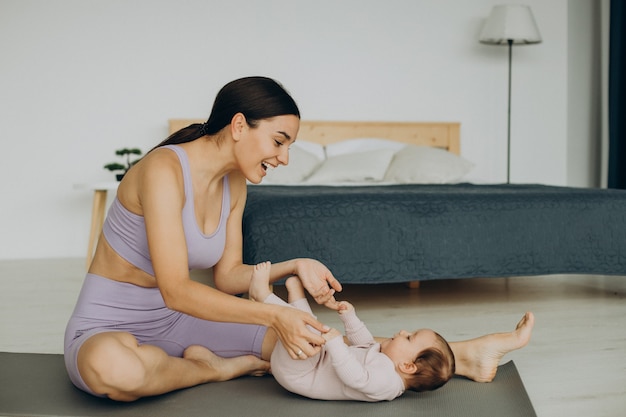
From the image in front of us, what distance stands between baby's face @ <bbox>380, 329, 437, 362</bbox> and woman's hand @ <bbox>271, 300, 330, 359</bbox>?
28cm

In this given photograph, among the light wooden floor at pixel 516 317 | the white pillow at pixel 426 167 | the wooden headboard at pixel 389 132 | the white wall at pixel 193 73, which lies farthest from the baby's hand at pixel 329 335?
the white wall at pixel 193 73

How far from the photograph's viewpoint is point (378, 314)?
9.22 feet

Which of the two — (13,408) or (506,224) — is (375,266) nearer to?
(506,224)

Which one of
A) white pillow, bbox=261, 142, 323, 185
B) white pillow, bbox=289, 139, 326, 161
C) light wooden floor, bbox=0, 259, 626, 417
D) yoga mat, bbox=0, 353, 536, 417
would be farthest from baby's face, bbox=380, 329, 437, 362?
white pillow, bbox=289, 139, 326, 161

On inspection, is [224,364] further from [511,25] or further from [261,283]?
[511,25]

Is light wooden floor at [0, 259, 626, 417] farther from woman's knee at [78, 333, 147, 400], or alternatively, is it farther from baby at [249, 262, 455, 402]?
woman's knee at [78, 333, 147, 400]

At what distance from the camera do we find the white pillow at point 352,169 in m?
4.16

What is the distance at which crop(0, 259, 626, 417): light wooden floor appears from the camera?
6.24 ft

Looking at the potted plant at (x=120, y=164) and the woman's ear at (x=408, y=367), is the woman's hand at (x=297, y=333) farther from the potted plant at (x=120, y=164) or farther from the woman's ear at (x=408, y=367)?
the potted plant at (x=120, y=164)

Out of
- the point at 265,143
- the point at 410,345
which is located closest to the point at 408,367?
the point at 410,345

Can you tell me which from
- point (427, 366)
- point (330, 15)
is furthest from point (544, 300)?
point (330, 15)

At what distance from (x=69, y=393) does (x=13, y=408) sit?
0.46 feet

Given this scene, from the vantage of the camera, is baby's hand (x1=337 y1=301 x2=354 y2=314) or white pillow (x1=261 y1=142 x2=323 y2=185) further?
white pillow (x1=261 y1=142 x2=323 y2=185)

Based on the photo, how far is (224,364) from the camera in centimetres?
181
